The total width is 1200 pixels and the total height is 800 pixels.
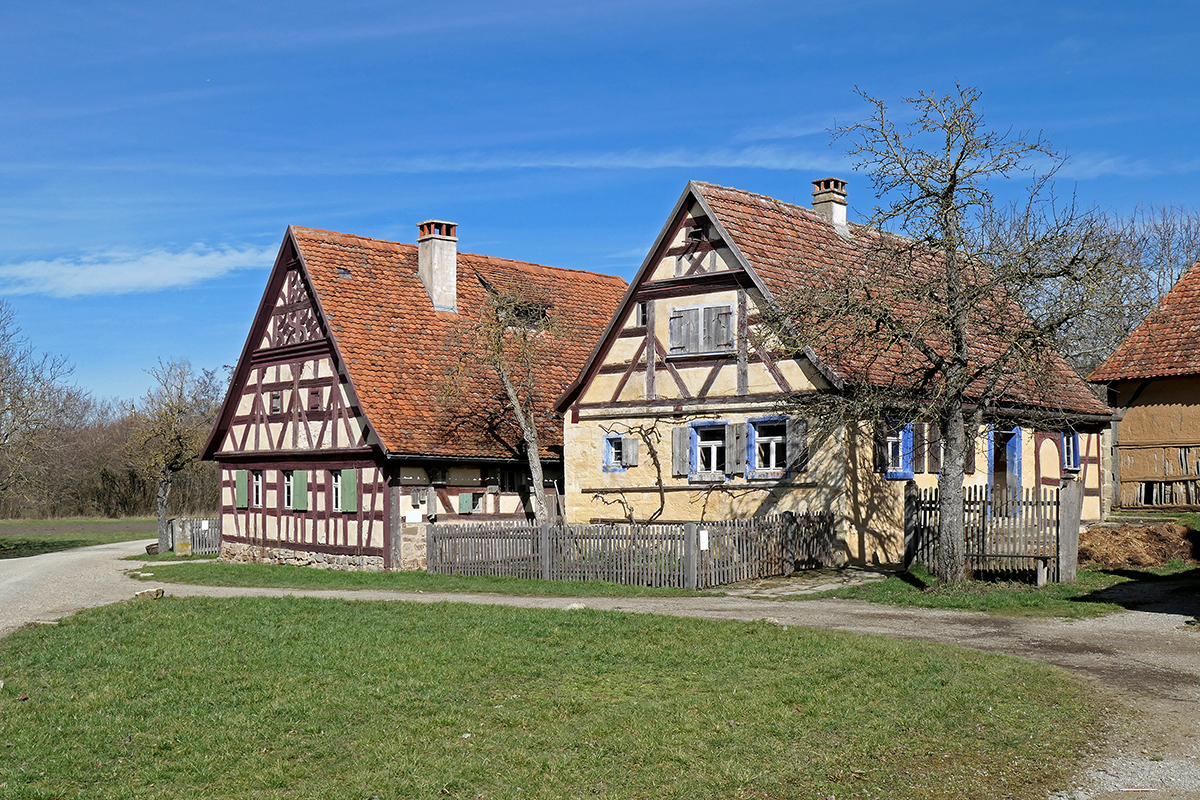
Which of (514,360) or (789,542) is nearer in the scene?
(789,542)

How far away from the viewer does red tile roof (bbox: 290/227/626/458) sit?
95.8ft

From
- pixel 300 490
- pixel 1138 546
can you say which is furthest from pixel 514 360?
pixel 1138 546

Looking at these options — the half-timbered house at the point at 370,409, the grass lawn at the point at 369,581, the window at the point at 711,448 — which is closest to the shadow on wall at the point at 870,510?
the window at the point at 711,448

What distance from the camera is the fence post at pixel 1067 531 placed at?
19.5 meters

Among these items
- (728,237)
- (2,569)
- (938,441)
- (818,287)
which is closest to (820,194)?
(728,237)

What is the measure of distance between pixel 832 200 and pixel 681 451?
29.5 ft

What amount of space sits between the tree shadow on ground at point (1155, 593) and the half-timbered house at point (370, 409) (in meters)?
13.2

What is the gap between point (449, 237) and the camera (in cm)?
3441

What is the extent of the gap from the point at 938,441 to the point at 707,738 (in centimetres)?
1754

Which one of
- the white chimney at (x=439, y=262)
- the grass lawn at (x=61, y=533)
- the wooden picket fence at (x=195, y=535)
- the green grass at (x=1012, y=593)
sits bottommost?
the grass lawn at (x=61, y=533)

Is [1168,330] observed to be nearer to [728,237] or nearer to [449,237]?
[728,237]

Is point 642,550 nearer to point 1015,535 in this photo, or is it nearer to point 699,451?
point 699,451

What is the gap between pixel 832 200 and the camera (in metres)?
31.4

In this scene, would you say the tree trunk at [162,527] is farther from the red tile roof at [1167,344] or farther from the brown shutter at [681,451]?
the red tile roof at [1167,344]
